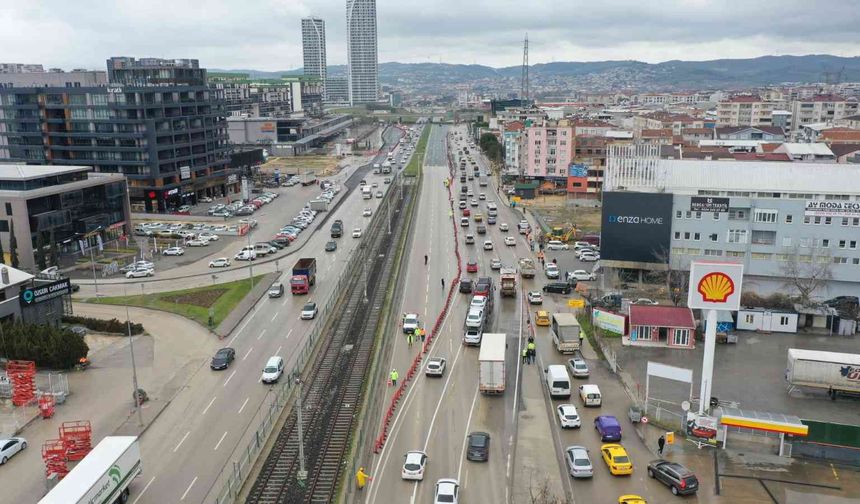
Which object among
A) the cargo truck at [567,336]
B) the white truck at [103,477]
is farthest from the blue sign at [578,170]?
the white truck at [103,477]

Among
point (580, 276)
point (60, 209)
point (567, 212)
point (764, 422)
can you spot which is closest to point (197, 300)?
point (60, 209)

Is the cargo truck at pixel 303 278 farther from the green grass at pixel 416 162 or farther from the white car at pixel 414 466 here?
the green grass at pixel 416 162

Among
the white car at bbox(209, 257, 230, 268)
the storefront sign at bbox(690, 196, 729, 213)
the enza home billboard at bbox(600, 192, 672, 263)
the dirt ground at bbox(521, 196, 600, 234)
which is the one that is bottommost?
the white car at bbox(209, 257, 230, 268)

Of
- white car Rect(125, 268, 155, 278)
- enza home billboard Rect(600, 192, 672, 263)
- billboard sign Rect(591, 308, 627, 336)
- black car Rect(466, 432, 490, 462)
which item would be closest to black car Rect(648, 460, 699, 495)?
black car Rect(466, 432, 490, 462)

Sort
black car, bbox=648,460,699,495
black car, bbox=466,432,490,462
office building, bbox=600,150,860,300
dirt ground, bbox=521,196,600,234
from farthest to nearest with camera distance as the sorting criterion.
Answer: dirt ground, bbox=521,196,600,234 → office building, bbox=600,150,860,300 → black car, bbox=466,432,490,462 → black car, bbox=648,460,699,495

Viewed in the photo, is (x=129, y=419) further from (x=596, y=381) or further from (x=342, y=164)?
(x=342, y=164)

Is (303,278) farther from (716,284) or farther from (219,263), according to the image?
(716,284)

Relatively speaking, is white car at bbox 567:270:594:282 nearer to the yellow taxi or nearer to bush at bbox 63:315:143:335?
the yellow taxi
